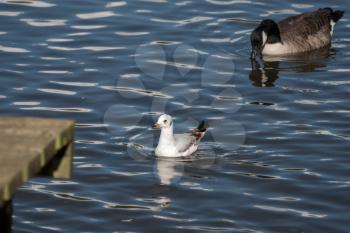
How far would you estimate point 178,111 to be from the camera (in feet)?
52.7

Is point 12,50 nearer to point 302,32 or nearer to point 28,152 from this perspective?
point 302,32

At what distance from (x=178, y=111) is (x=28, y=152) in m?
9.06

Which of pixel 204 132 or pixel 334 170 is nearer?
pixel 334 170

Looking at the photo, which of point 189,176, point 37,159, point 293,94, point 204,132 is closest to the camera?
point 37,159

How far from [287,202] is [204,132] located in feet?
7.80

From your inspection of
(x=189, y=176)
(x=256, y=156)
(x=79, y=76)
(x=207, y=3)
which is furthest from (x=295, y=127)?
(x=207, y=3)

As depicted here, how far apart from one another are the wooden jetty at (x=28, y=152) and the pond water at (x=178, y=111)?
4.39 m

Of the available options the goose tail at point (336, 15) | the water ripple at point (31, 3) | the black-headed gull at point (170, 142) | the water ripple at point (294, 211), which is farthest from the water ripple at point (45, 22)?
the water ripple at point (294, 211)

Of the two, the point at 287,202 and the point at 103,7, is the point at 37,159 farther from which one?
the point at 103,7

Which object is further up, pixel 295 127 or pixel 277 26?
pixel 277 26

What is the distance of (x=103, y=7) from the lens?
20.6m

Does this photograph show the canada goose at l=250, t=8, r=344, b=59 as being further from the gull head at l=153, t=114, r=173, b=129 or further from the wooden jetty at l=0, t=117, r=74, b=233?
the wooden jetty at l=0, t=117, r=74, b=233

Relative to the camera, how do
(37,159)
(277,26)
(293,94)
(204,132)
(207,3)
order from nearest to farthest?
1. (37,159)
2. (204,132)
3. (293,94)
4. (277,26)
5. (207,3)

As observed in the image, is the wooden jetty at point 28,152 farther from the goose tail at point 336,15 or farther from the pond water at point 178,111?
the goose tail at point 336,15
